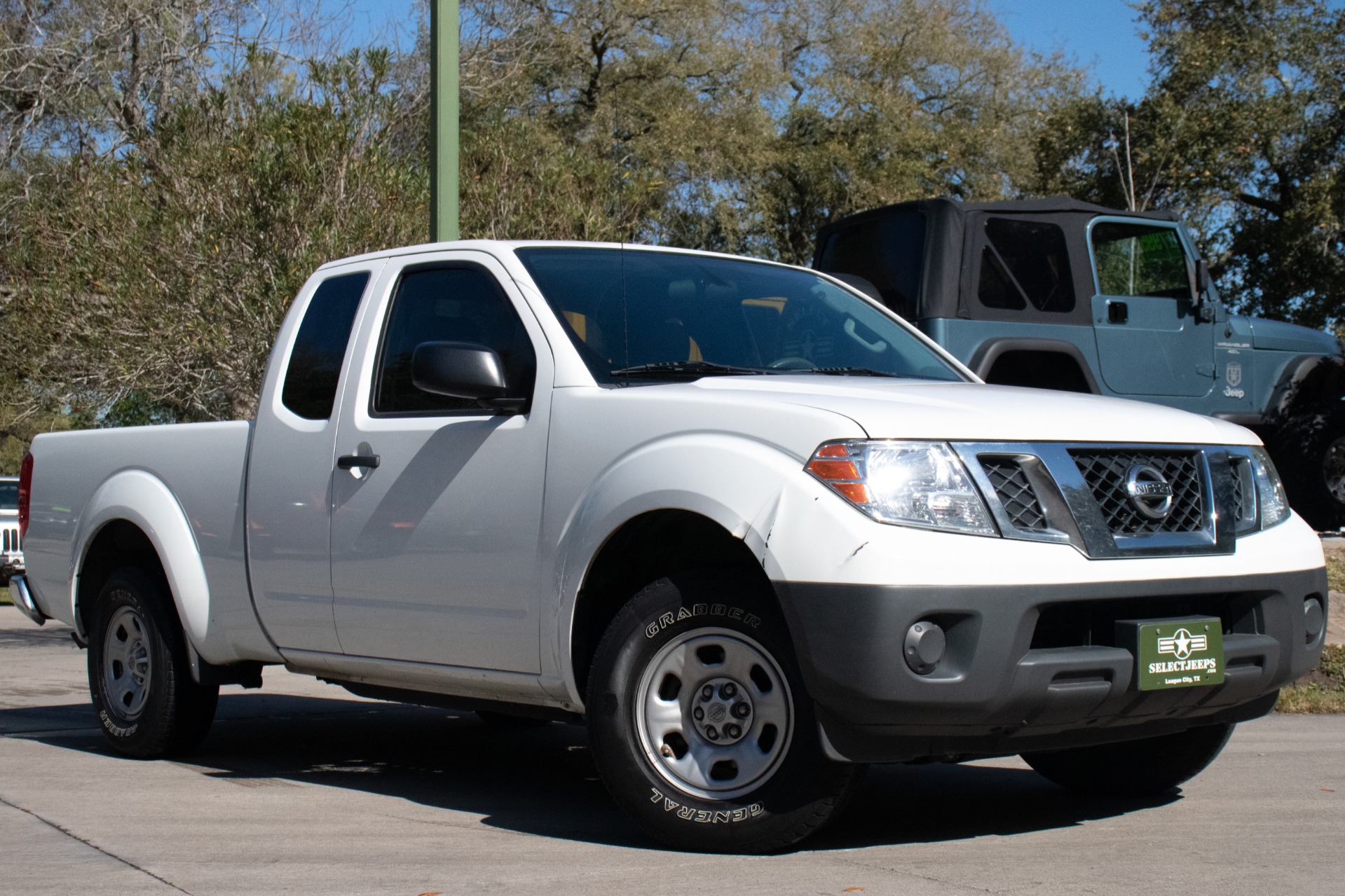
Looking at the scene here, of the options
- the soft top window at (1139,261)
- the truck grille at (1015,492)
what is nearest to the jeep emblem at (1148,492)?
the truck grille at (1015,492)

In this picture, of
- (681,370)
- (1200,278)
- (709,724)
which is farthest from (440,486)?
(1200,278)

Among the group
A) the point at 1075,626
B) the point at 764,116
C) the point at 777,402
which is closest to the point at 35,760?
the point at 777,402

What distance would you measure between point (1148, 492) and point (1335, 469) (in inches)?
384

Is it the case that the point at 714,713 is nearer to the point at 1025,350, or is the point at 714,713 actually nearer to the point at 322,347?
the point at 322,347

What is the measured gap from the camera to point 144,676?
682cm

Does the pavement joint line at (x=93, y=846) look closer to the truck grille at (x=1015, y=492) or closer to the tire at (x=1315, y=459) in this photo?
the truck grille at (x=1015, y=492)

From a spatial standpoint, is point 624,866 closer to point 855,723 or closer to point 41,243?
point 855,723

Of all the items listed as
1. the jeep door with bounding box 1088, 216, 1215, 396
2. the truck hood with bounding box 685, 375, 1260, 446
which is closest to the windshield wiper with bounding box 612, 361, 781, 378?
the truck hood with bounding box 685, 375, 1260, 446

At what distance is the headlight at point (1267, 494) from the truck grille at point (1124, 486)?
0.35 meters

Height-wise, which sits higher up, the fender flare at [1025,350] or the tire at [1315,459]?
the fender flare at [1025,350]

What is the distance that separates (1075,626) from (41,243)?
11642mm

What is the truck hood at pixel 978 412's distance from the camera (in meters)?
4.35

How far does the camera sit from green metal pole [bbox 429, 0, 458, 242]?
906 centimetres

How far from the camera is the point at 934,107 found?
34.8 metres
